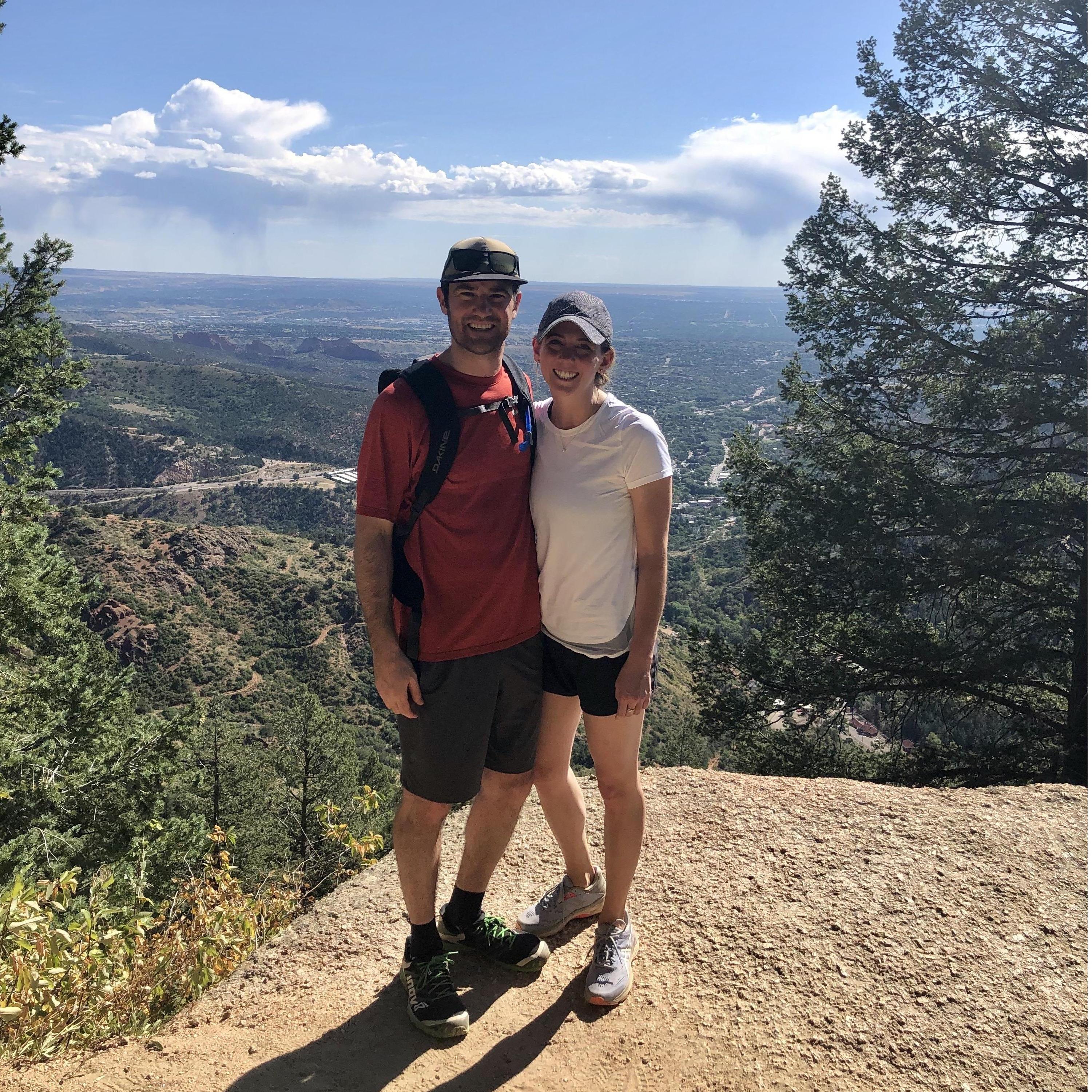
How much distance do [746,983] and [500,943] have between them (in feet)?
2.80

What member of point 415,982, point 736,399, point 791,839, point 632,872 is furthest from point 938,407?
point 736,399

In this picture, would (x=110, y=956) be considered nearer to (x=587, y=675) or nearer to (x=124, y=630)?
(x=587, y=675)

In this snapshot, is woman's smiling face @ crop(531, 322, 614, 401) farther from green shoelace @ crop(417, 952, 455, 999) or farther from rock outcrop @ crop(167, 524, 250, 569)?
rock outcrop @ crop(167, 524, 250, 569)

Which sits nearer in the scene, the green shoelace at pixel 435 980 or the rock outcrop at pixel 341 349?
the green shoelace at pixel 435 980

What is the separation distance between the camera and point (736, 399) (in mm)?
100000

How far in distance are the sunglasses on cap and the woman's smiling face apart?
247 mm

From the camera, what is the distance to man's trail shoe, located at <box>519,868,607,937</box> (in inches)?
114

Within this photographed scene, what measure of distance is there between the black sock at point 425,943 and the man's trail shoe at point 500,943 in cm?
6

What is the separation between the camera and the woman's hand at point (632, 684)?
234 cm

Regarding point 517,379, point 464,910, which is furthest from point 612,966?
point 517,379

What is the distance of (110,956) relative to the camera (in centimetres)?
254

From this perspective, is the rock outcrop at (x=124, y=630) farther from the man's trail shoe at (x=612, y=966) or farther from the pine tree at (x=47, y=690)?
the man's trail shoe at (x=612, y=966)

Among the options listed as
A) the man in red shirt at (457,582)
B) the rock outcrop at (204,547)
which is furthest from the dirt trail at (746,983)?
the rock outcrop at (204,547)

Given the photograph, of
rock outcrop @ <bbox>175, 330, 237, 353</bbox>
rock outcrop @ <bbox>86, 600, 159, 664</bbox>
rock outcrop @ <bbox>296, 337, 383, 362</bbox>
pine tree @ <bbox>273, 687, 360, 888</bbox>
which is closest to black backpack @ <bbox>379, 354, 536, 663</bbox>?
pine tree @ <bbox>273, 687, 360, 888</bbox>
